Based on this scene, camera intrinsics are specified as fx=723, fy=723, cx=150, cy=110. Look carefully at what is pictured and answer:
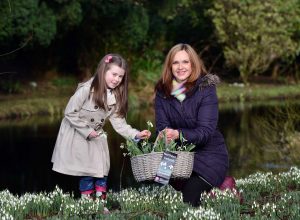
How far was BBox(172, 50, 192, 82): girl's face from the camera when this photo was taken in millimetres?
6672

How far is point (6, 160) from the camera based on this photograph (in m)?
16.9

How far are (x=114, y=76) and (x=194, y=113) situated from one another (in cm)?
107

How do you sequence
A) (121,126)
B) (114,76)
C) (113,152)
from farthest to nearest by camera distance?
(113,152), (121,126), (114,76)

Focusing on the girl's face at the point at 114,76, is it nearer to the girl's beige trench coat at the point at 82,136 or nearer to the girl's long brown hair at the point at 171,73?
the girl's beige trench coat at the point at 82,136

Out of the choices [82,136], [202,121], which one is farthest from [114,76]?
[202,121]

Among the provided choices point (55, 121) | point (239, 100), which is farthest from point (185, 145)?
point (239, 100)

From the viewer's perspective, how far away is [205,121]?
6.53 meters

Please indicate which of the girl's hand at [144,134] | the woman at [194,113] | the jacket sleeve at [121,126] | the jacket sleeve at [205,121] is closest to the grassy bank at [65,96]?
the jacket sleeve at [121,126]

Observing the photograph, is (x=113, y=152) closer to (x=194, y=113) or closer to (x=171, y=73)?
(x=171, y=73)

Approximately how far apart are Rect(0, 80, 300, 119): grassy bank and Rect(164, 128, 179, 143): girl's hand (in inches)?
809

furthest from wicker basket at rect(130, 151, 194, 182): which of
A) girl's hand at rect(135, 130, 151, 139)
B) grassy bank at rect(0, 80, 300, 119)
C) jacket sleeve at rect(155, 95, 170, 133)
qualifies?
grassy bank at rect(0, 80, 300, 119)

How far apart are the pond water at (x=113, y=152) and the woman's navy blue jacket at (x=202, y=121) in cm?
323

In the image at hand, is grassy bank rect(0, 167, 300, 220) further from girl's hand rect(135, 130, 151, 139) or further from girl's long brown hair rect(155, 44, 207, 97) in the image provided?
girl's long brown hair rect(155, 44, 207, 97)

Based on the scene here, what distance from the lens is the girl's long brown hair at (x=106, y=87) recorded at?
723 centimetres
